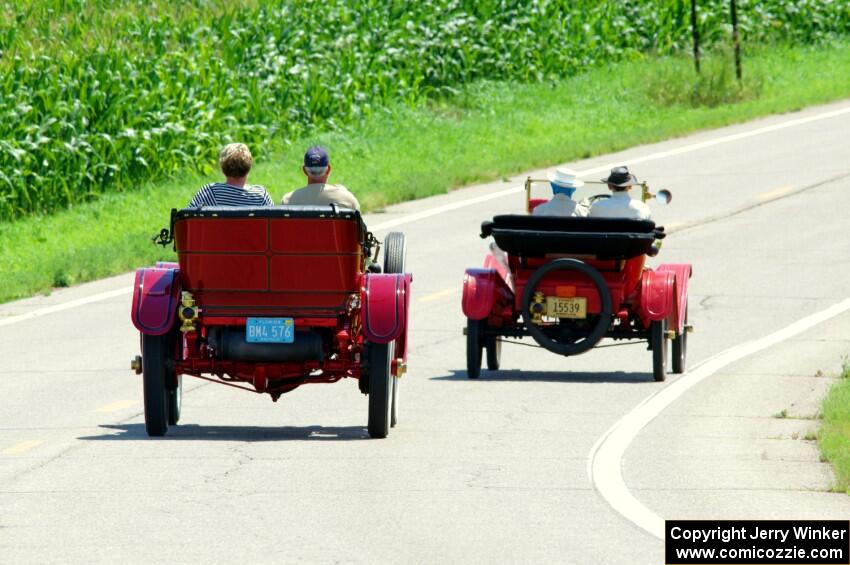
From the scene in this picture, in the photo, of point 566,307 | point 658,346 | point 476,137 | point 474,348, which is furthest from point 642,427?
point 476,137

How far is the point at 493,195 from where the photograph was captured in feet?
90.5

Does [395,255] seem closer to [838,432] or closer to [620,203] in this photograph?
[620,203]

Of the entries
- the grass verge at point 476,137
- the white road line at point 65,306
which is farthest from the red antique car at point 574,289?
the grass verge at point 476,137

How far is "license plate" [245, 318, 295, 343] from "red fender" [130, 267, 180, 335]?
500mm

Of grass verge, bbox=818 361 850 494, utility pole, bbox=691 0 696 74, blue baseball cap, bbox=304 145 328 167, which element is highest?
utility pole, bbox=691 0 696 74

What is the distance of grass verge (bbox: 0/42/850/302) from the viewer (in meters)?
23.8

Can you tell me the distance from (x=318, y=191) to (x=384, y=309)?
1.17 metres

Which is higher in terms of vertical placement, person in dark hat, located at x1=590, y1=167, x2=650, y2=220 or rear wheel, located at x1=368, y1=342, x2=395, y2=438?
person in dark hat, located at x1=590, y1=167, x2=650, y2=220

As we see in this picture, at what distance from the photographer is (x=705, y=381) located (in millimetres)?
14781

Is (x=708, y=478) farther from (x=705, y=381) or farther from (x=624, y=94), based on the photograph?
(x=624, y=94)

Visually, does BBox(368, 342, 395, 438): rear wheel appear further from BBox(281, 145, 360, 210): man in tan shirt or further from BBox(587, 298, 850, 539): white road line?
BBox(587, 298, 850, 539): white road line

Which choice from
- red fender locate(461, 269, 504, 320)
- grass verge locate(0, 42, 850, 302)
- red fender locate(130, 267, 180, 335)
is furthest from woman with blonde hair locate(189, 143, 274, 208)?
grass verge locate(0, 42, 850, 302)

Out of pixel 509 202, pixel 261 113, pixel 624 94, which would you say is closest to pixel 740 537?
pixel 509 202

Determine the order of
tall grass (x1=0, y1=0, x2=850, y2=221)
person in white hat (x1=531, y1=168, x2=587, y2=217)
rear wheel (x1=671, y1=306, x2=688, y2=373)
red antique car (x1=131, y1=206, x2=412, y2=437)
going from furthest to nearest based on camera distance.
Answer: tall grass (x1=0, y1=0, x2=850, y2=221) < person in white hat (x1=531, y1=168, x2=587, y2=217) < rear wheel (x1=671, y1=306, x2=688, y2=373) < red antique car (x1=131, y1=206, x2=412, y2=437)
